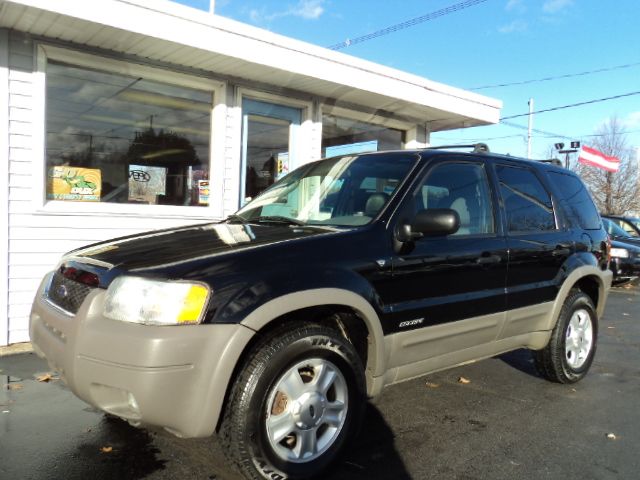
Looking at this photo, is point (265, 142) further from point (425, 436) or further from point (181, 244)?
point (425, 436)

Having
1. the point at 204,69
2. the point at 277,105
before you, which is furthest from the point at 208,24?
the point at 277,105

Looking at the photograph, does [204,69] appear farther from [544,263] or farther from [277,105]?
[544,263]

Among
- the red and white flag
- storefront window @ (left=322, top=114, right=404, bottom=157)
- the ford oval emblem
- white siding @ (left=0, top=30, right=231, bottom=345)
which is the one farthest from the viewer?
the red and white flag

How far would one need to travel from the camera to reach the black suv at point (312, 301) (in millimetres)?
2539

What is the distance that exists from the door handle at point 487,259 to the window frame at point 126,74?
415 centimetres

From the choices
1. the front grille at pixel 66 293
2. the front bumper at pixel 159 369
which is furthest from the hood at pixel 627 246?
the front grille at pixel 66 293

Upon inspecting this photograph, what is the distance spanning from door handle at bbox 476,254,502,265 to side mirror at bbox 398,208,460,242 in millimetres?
577

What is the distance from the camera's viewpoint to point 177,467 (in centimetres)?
314

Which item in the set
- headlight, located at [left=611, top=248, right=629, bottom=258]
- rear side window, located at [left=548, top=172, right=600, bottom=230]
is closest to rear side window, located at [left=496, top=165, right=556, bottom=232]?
rear side window, located at [left=548, top=172, right=600, bottom=230]

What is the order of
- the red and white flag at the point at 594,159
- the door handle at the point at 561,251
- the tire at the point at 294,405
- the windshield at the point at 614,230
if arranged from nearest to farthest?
1. the tire at the point at 294,405
2. the door handle at the point at 561,251
3. the windshield at the point at 614,230
4. the red and white flag at the point at 594,159

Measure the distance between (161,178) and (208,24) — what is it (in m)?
2.03

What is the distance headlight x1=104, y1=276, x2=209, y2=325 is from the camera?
2535 millimetres

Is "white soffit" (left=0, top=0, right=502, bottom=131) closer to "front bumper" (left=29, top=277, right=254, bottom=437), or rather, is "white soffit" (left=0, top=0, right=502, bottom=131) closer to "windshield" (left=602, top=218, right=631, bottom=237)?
"front bumper" (left=29, top=277, right=254, bottom=437)

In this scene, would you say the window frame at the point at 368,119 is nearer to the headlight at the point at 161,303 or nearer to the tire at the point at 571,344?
the tire at the point at 571,344
